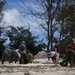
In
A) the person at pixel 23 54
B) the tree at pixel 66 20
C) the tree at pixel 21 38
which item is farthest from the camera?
the tree at pixel 21 38

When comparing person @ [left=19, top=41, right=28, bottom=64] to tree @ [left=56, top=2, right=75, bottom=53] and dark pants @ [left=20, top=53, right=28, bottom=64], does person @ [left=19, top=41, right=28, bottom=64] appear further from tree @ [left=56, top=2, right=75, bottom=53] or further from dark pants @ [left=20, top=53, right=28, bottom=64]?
tree @ [left=56, top=2, right=75, bottom=53]

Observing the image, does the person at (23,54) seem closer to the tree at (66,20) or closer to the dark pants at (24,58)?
the dark pants at (24,58)

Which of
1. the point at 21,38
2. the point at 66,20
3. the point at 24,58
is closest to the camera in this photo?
the point at 24,58

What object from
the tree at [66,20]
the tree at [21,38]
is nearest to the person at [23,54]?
the tree at [66,20]

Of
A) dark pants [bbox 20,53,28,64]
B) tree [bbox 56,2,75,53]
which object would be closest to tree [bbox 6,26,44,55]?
tree [bbox 56,2,75,53]

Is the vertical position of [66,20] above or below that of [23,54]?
above

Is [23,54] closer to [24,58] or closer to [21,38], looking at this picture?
[24,58]

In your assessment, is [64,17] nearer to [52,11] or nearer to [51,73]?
[52,11]

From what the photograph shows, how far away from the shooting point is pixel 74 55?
55.0 feet

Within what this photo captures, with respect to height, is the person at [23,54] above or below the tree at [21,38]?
below

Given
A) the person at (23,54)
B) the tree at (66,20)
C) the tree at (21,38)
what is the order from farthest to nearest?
the tree at (21,38) < the tree at (66,20) < the person at (23,54)

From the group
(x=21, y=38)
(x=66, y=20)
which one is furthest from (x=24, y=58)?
(x=21, y=38)

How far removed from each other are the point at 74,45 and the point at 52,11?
19.8 metres

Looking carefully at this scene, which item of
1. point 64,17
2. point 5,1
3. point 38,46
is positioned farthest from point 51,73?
point 38,46
